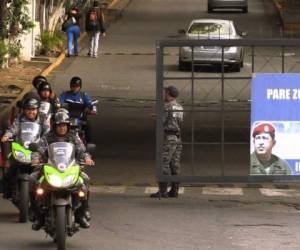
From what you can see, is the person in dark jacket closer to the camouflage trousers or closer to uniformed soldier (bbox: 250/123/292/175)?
the camouflage trousers

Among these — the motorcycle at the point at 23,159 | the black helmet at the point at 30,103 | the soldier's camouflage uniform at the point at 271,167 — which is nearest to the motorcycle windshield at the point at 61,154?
the motorcycle at the point at 23,159

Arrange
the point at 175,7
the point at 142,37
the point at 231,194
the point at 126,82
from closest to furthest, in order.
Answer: the point at 231,194, the point at 126,82, the point at 142,37, the point at 175,7

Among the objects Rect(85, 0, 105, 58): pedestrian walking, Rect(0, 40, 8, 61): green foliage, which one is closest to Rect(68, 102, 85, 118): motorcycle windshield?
Rect(0, 40, 8, 61): green foliage

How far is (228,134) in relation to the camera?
22.4m

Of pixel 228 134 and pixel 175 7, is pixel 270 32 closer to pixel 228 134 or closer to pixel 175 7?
pixel 175 7

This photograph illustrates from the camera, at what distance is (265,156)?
14.3m

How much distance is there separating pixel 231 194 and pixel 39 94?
136 inches

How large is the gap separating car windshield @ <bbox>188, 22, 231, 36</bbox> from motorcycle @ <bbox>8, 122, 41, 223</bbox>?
21128mm

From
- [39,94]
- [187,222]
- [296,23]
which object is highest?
[296,23]

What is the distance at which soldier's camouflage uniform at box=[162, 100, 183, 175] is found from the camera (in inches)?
567

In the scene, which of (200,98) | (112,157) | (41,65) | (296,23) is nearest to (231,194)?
(112,157)

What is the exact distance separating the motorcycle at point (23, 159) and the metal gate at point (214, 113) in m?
2.55

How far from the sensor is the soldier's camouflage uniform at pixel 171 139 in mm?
14391

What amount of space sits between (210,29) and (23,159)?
22.1 meters
